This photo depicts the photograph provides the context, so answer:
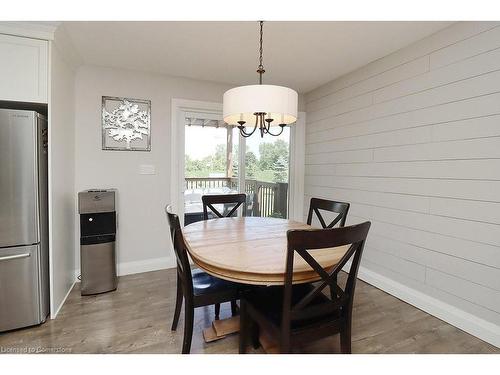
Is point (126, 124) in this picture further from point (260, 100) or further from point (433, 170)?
point (433, 170)

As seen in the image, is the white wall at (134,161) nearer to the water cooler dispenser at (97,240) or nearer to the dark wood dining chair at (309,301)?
the water cooler dispenser at (97,240)

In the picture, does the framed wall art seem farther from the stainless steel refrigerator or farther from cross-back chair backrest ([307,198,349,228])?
cross-back chair backrest ([307,198,349,228])

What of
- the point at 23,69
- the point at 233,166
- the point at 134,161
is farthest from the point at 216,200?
the point at 23,69

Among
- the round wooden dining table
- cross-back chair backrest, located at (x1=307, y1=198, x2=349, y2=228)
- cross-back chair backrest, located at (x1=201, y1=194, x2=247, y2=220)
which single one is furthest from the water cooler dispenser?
cross-back chair backrest, located at (x1=307, y1=198, x2=349, y2=228)

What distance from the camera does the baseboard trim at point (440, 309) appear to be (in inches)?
71.9

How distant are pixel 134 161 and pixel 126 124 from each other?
1.38ft

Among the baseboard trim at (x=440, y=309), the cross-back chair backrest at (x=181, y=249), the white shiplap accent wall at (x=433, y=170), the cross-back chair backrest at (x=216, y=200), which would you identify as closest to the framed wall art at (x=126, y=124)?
the cross-back chair backrest at (x=216, y=200)

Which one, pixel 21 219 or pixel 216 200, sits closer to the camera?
pixel 21 219

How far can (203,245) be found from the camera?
164 centimetres

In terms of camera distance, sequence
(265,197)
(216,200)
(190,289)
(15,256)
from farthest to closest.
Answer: (265,197), (216,200), (15,256), (190,289)

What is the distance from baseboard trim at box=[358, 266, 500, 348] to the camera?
1.83 metres

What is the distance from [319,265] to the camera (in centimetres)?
126

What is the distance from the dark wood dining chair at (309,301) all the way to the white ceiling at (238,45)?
1687 millimetres
